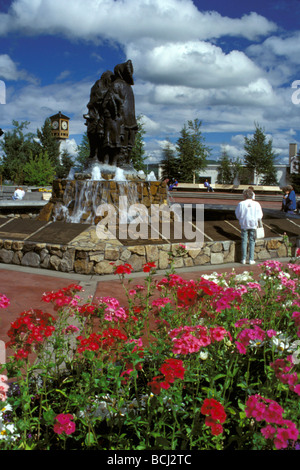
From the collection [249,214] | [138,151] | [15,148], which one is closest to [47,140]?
[15,148]

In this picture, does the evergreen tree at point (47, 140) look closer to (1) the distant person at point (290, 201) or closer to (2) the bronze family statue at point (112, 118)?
(2) the bronze family statue at point (112, 118)

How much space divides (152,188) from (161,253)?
467 cm

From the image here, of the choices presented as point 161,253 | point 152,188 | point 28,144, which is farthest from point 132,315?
point 28,144

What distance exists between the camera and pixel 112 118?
1303cm

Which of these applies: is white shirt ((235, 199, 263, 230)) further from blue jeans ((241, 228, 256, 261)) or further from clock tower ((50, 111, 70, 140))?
clock tower ((50, 111, 70, 140))

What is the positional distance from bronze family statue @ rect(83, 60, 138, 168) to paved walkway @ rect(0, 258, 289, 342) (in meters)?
6.52

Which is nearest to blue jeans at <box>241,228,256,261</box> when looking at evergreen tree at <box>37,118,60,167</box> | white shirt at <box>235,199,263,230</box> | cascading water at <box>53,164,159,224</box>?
white shirt at <box>235,199,263,230</box>

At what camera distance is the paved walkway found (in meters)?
5.14

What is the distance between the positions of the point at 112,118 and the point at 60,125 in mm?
99104

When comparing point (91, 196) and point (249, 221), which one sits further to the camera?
point (91, 196)

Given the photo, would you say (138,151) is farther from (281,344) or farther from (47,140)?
(281,344)
